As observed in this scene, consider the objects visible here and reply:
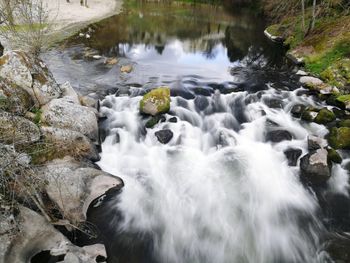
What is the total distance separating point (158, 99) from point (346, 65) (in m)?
11.5

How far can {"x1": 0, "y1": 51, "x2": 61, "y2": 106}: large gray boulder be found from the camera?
11156 millimetres

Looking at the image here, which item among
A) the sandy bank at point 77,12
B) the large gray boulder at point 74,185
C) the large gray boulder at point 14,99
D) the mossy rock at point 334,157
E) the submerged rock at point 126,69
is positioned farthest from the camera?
the sandy bank at point 77,12

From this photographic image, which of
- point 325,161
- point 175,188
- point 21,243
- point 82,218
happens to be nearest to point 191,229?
point 175,188

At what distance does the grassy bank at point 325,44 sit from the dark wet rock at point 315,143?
237 inches

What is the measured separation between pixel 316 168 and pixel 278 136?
2.31 metres

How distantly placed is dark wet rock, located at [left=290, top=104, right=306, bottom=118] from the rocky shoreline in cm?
858

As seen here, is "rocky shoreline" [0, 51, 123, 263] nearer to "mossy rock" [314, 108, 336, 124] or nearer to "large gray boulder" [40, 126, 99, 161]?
"large gray boulder" [40, 126, 99, 161]

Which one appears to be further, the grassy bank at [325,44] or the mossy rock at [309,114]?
the grassy bank at [325,44]

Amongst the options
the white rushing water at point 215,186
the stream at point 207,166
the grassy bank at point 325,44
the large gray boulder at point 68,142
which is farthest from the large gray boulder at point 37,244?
the grassy bank at point 325,44

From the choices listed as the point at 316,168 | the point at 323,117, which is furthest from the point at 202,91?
the point at 316,168

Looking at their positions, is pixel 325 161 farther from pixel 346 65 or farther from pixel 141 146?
pixel 346 65

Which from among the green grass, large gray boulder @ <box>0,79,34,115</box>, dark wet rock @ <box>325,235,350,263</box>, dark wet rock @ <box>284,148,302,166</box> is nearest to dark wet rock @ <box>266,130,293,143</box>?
dark wet rock @ <box>284,148,302,166</box>

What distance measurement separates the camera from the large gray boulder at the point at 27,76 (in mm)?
11156

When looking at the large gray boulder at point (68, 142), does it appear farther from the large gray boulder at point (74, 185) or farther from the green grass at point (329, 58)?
the green grass at point (329, 58)
